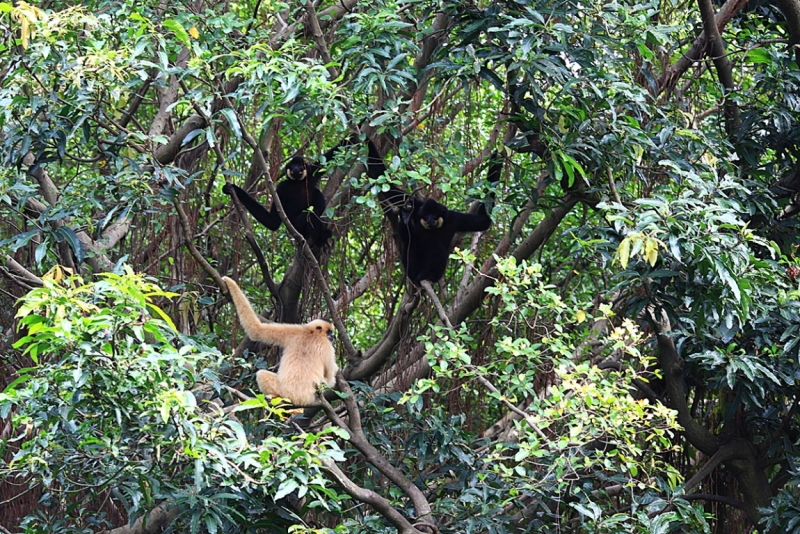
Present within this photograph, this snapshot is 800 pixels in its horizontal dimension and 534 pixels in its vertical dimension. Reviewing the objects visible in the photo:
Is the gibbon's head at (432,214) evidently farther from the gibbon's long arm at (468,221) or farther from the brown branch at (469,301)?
the brown branch at (469,301)

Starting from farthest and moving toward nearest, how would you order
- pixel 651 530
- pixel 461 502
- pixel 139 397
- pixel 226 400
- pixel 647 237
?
pixel 226 400, pixel 461 502, pixel 651 530, pixel 647 237, pixel 139 397

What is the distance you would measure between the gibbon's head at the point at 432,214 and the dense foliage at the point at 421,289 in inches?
20.2

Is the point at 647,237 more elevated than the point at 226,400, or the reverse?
the point at 647,237

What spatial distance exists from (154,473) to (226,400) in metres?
1.92

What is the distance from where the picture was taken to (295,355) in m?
5.91

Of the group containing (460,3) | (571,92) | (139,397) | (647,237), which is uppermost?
(460,3)

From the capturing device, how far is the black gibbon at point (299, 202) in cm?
724

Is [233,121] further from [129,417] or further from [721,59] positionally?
[721,59]

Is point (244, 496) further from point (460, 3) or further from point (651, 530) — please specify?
point (460, 3)

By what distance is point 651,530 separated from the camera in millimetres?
4672

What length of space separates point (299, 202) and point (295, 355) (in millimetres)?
2359

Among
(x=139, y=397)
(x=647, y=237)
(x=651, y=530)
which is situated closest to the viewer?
(x=139, y=397)

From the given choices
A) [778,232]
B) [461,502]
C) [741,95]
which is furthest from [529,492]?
[741,95]

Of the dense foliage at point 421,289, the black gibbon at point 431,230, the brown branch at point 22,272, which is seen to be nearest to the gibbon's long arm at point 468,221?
the black gibbon at point 431,230
